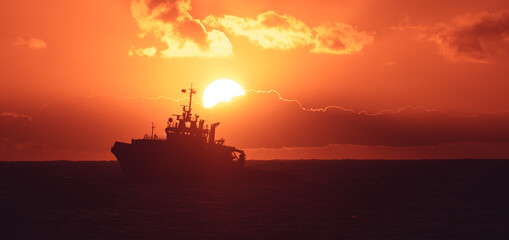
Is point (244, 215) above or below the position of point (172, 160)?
below

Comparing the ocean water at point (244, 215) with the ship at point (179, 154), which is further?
the ship at point (179, 154)

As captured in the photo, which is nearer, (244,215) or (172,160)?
(244,215)

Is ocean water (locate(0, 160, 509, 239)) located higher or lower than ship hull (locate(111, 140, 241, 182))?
lower

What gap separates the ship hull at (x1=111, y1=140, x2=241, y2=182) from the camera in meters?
74.9

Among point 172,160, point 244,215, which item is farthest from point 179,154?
point 244,215

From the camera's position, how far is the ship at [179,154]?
7519 centimetres

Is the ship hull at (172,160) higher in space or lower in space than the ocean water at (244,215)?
higher

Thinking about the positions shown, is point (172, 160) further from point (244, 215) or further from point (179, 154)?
point (244, 215)

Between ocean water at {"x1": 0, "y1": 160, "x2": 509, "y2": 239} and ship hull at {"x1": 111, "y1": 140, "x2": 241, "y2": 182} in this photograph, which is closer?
ocean water at {"x1": 0, "y1": 160, "x2": 509, "y2": 239}

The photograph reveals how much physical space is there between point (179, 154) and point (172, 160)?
1438 mm

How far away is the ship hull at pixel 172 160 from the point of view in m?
74.9

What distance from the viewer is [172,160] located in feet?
252

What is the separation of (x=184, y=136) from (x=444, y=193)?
39.8 m

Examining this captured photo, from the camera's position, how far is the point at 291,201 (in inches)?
2486
